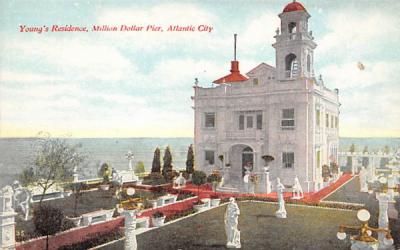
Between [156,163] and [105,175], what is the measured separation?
1867 millimetres

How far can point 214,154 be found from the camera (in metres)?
8.84

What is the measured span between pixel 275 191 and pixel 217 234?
6.01 feet

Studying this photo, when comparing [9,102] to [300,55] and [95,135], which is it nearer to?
[95,135]


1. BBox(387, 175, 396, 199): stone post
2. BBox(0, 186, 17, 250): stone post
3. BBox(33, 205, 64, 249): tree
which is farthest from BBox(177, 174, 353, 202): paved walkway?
BBox(0, 186, 17, 250): stone post

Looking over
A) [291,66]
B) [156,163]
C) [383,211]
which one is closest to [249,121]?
[291,66]

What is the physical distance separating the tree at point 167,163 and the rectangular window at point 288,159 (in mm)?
2861

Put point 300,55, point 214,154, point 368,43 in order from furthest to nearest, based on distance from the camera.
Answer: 1. point 214,154
2. point 300,55
3. point 368,43

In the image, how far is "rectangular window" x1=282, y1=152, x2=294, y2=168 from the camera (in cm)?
780

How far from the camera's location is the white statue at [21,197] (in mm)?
7438

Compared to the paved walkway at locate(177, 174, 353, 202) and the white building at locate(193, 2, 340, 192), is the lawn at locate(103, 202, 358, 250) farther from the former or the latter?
the white building at locate(193, 2, 340, 192)

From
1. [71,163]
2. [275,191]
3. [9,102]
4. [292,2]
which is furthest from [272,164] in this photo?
A: [9,102]

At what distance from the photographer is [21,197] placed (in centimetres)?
763

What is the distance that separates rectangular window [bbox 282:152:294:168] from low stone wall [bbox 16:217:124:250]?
13.9ft

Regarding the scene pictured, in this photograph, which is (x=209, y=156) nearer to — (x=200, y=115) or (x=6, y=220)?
(x=200, y=115)
